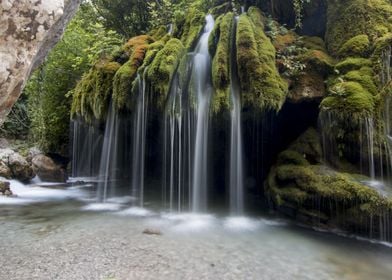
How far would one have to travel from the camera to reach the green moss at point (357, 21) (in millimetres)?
7336

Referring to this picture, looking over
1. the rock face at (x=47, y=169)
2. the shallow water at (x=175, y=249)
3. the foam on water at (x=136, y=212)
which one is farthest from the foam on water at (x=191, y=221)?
the rock face at (x=47, y=169)

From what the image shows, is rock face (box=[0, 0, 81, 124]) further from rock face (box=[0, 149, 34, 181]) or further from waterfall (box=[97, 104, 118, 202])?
rock face (box=[0, 149, 34, 181])

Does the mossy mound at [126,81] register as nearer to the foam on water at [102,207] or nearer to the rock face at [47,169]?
the foam on water at [102,207]

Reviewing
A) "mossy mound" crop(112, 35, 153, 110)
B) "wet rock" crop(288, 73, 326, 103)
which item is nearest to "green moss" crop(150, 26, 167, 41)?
"mossy mound" crop(112, 35, 153, 110)

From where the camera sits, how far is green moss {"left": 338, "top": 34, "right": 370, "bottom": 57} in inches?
279

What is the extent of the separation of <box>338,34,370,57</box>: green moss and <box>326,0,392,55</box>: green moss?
0.14m

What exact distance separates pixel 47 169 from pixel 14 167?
53.8 inches

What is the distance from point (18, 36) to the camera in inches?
103

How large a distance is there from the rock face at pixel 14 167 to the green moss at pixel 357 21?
1061 centimetres

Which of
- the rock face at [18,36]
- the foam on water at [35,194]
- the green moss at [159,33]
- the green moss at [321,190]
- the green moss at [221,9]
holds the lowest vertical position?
the foam on water at [35,194]

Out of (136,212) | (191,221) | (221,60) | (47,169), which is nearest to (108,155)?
(136,212)

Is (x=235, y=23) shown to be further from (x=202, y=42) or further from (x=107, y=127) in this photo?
(x=107, y=127)

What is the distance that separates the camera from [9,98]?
2793mm

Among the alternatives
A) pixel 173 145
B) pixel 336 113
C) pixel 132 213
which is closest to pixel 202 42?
pixel 173 145
